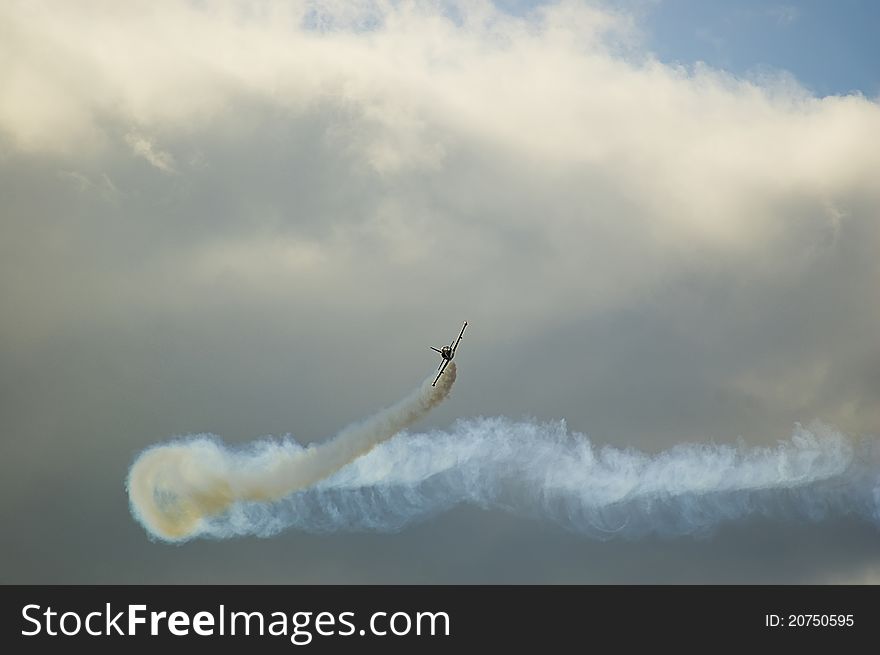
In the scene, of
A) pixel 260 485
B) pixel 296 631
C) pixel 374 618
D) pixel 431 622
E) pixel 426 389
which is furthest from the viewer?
pixel 431 622

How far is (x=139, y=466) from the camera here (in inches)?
4754

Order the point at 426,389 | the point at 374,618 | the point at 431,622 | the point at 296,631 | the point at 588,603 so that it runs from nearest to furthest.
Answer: the point at 426,389 < the point at 296,631 < the point at 374,618 < the point at 431,622 < the point at 588,603

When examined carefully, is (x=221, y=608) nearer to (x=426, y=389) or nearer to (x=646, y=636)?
(x=426, y=389)

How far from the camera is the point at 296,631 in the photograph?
419 feet

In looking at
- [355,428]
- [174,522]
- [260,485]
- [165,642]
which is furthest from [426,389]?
[165,642]

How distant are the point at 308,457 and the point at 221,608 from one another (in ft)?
122

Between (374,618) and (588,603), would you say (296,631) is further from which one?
(588,603)

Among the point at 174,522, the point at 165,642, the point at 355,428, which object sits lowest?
the point at 165,642

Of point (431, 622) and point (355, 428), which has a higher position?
point (355, 428)

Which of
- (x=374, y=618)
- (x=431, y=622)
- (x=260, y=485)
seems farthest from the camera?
(x=431, y=622)

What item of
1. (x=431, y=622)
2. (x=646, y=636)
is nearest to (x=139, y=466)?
(x=431, y=622)

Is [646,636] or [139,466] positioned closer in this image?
[139,466]

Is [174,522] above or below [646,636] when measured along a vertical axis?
above

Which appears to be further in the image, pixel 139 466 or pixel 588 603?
pixel 588 603
